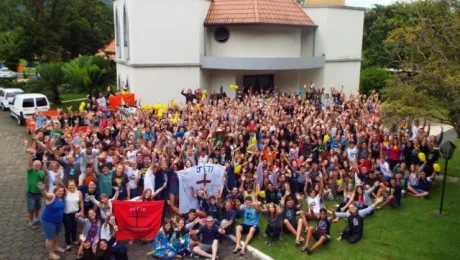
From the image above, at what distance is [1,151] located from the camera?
62.3 ft

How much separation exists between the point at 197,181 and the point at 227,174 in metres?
1.04

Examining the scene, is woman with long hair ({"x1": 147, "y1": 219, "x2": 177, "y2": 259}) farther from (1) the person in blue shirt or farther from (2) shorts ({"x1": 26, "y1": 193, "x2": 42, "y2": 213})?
(2) shorts ({"x1": 26, "y1": 193, "x2": 42, "y2": 213})

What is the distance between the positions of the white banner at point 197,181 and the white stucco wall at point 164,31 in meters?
14.2

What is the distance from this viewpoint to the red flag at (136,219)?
10.6 metres

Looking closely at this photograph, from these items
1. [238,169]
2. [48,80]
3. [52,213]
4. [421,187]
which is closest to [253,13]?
[48,80]

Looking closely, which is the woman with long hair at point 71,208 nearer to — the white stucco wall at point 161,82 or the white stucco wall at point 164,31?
the white stucco wall at point 161,82

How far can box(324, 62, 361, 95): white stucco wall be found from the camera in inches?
1174

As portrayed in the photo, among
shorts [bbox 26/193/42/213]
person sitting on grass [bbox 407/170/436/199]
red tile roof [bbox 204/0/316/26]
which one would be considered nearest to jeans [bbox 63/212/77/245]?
shorts [bbox 26/193/42/213]

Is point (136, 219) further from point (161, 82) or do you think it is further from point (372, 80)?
point (372, 80)

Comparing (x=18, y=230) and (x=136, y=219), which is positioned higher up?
(x=136, y=219)

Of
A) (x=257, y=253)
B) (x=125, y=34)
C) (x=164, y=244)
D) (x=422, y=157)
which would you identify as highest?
(x=125, y=34)

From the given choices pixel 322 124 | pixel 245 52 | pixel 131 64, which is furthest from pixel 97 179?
pixel 245 52

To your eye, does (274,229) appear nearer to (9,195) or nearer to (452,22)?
(452,22)

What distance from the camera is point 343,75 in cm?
3061
